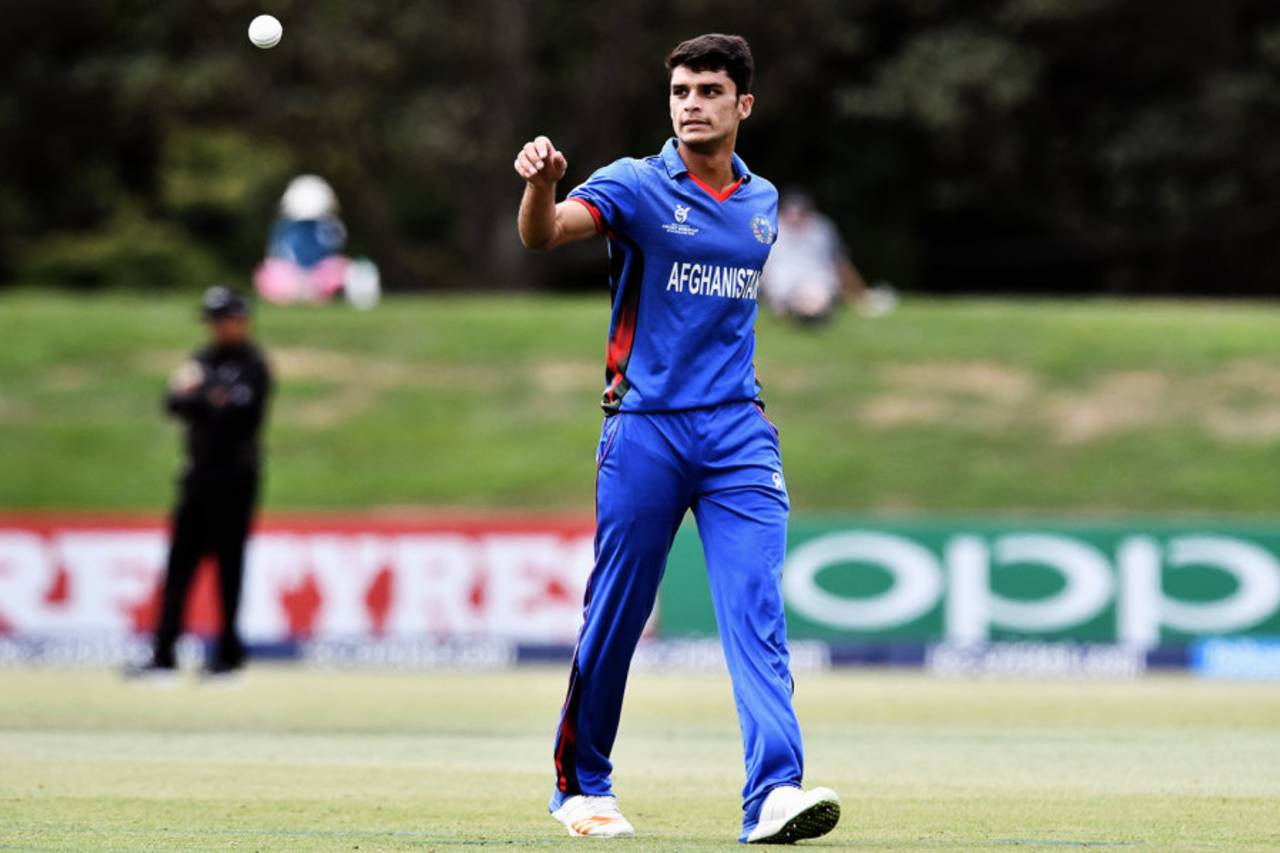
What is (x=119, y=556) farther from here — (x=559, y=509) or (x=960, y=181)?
(x=960, y=181)

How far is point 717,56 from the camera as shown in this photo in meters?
6.67

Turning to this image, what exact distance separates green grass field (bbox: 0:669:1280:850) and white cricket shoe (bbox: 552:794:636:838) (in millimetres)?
58

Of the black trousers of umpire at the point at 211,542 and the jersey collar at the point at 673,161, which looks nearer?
the jersey collar at the point at 673,161

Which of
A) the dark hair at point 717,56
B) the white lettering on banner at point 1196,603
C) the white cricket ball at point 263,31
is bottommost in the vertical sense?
the white lettering on banner at point 1196,603

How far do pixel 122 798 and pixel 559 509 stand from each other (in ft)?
47.6

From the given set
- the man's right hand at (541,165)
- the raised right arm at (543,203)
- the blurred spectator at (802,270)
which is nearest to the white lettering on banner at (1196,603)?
the blurred spectator at (802,270)

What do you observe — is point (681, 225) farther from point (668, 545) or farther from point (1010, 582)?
point (1010, 582)

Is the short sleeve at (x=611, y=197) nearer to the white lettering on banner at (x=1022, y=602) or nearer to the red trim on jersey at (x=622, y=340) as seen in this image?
the red trim on jersey at (x=622, y=340)

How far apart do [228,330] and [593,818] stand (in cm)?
827

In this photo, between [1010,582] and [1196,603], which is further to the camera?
[1010,582]

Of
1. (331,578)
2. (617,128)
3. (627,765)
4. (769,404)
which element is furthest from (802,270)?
(627,765)

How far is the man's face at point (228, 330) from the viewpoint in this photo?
14.4 meters

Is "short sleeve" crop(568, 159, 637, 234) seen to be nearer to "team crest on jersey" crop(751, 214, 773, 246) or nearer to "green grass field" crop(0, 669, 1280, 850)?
"team crest on jersey" crop(751, 214, 773, 246)

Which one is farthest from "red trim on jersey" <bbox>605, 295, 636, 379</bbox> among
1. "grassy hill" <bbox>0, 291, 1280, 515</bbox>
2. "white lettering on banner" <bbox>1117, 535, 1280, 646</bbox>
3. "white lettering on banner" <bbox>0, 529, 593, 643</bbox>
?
"grassy hill" <bbox>0, 291, 1280, 515</bbox>
